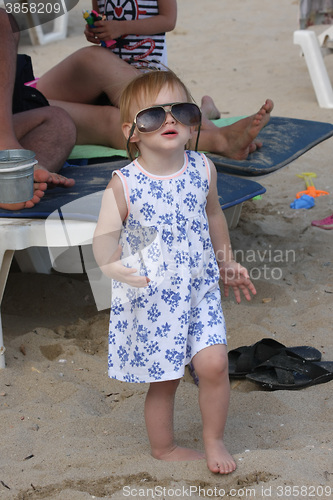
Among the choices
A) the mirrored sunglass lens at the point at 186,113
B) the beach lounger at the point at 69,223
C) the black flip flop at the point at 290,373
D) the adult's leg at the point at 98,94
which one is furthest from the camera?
the adult's leg at the point at 98,94

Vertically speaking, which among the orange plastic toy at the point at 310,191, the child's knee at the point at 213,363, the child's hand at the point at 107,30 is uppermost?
the child's hand at the point at 107,30

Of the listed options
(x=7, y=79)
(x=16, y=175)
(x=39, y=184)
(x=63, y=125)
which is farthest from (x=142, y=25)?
(x=16, y=175)

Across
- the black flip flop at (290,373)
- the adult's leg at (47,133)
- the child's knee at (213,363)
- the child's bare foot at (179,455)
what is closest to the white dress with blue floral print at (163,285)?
the child's knee at (213,363)

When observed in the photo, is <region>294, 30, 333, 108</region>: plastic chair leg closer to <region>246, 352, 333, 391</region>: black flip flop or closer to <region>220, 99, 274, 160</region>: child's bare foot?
<region>220, 99, 274, 160</region>: child's bare foot

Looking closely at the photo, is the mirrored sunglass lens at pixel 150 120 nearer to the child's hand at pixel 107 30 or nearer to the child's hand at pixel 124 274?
the child's hand at pixel 124 274

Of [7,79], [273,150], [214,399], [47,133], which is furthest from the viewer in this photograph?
[273,150]

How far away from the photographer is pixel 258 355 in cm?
249

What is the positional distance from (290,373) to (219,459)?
25.7 inches

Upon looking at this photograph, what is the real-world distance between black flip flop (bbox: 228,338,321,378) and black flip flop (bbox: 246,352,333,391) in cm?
3

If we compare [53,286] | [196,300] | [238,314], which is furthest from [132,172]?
[53,286]

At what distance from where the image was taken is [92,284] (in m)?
3.05

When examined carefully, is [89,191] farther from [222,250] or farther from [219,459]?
[219,459]

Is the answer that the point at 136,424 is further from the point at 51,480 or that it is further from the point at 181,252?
the point at 181,252

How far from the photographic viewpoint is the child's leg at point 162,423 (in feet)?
6.33
